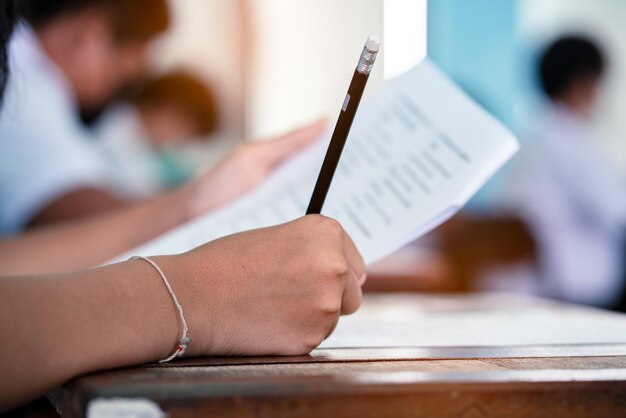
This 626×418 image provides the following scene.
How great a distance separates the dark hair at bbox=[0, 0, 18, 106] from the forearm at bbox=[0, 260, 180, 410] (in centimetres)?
30

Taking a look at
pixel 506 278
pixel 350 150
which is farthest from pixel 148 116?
pixel 350 150

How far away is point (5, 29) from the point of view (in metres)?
0.65

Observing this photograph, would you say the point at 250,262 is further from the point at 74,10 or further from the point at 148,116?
the point at 148,116

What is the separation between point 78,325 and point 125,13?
1.49 meters

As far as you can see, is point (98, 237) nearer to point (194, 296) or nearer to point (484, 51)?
point (194, 296)

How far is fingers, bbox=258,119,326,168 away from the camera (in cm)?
82

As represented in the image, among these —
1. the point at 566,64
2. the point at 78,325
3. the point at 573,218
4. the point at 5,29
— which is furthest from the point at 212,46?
the point at 78,325

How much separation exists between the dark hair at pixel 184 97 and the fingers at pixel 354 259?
3008 mm

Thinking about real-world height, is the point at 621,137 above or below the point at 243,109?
below

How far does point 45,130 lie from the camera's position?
1330 mm

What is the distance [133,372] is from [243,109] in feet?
11.3

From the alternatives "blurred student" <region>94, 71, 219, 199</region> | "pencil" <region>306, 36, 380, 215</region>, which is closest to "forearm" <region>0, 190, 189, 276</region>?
"pencil" <region>306, 36, 380, 215</region>

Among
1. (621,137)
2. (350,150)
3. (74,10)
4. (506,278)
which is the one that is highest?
(74,10)

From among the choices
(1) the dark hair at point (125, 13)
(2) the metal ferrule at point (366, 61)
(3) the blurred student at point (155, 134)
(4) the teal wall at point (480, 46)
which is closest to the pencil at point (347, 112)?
(2) the metal ferrule at point (366, 61)
